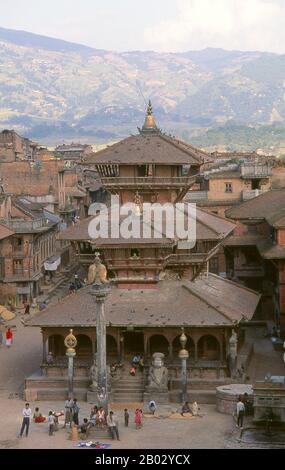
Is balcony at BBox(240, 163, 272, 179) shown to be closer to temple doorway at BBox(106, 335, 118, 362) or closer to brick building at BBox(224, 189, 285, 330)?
brick building at BBox(224, 189, 285, 330)

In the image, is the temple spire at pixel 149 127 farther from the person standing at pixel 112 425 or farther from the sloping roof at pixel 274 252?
the person standing at pixel 112 425

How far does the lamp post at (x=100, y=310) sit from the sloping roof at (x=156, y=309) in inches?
191

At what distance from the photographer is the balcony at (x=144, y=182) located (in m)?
57.2

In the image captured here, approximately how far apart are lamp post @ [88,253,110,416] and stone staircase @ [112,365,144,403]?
4.83 m

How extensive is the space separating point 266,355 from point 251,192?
33865mm

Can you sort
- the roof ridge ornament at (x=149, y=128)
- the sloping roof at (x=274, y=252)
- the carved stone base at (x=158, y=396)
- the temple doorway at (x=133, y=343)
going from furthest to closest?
the roof ridge ornament at (x=149, y=128), the sloping roof at (x=274, y=252), the temple doorway at (x=133, y=343), the carved stone base at (x=158, y=396)

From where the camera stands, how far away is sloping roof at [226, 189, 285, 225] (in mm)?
69625

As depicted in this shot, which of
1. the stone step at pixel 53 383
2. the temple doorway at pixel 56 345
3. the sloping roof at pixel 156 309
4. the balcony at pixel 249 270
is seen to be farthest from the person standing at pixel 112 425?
the balcony at pixel 249 270

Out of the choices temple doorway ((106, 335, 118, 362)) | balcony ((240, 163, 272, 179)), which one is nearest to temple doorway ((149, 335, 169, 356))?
temple doorway ((106, 335, 118, 362))

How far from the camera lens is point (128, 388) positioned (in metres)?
48.2

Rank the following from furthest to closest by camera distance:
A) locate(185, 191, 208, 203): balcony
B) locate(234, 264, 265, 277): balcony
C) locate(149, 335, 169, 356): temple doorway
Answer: locate(185, 191, 208, 203): balcony
locate(234, 264, 265, 277): balcony
locate(149, 335, 169, 356): temple doorway

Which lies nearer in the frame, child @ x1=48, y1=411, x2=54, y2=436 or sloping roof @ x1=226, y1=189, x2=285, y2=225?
child @ x1=48, y1=411, x2=54, y2=436
